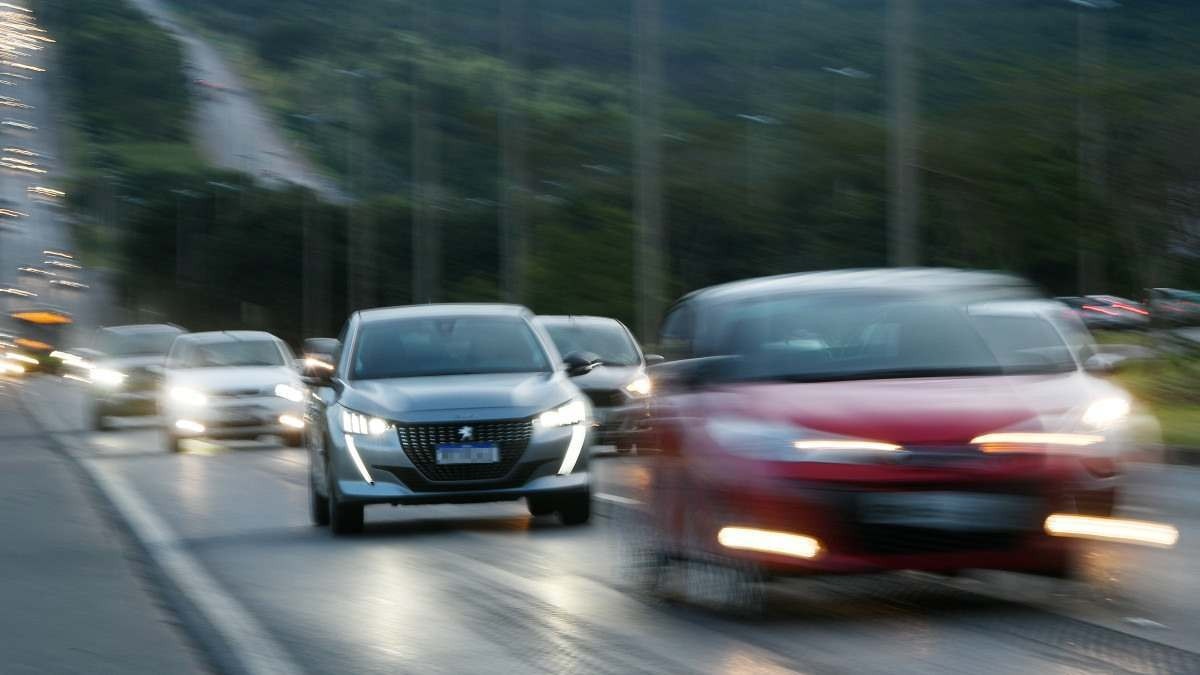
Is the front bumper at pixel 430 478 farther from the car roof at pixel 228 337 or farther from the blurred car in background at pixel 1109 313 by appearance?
the car roof at pixel 228 337

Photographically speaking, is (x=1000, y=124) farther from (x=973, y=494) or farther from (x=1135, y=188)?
(x=973, y=494)

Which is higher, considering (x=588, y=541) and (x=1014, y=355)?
(x=1014, y=355)

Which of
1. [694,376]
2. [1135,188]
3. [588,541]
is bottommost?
[588,541]

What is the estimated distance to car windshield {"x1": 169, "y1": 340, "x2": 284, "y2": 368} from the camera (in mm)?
29625

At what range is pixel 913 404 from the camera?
9250 mm

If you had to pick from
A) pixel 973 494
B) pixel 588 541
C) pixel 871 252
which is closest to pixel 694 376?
pixel 973 494

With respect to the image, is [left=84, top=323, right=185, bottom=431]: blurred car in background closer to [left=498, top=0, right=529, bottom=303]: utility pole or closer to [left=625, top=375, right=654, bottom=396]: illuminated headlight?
[left=625, top=375, right=654, bottom=396]: illuminated headlight

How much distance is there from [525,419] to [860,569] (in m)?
5.83

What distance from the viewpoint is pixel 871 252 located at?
7425cm

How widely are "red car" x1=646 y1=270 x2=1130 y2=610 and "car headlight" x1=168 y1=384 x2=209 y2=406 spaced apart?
1795 centimetres

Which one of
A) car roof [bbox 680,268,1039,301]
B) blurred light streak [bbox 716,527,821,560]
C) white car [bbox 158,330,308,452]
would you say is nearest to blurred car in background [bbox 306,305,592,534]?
car roof [bbox 680,268,1039,301]

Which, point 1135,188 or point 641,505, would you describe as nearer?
point 641,505

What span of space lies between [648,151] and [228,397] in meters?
12.4

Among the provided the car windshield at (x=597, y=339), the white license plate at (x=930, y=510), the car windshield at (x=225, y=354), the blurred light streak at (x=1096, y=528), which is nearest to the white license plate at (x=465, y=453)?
the white license plate at (x=930, y=510)
